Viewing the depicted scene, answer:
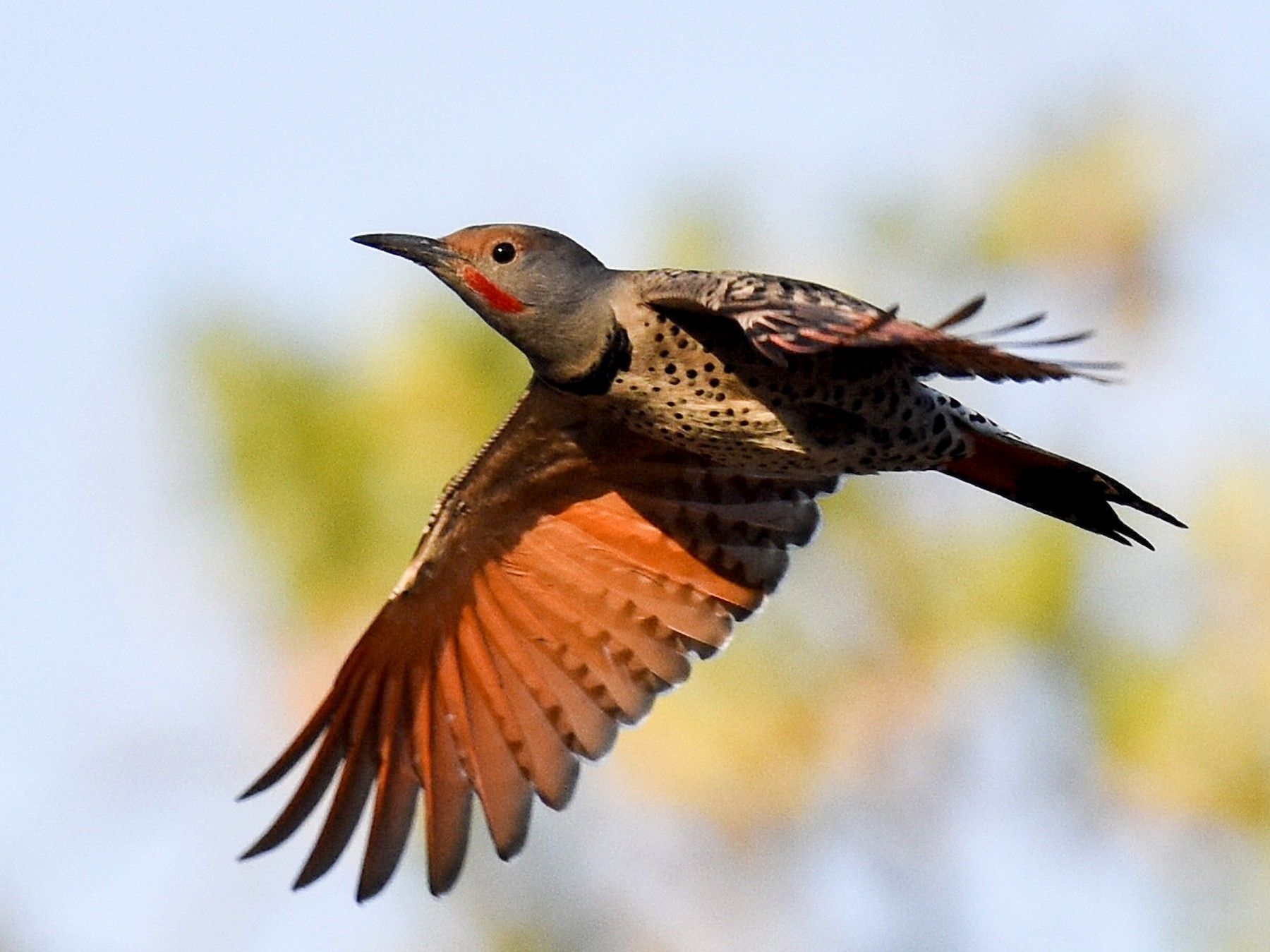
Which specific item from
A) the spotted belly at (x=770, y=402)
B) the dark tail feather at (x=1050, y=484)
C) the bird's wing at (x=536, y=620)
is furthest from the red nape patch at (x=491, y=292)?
the dark tail feather at (x=1050, y=484)

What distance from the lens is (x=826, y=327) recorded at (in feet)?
19.1

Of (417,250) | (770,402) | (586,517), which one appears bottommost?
(586,517)

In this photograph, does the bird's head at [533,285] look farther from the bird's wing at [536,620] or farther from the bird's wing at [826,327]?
the bird's wing at [536,620]

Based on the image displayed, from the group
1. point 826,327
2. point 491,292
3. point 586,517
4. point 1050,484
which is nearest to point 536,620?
point 586,517

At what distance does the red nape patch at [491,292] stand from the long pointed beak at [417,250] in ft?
0.18

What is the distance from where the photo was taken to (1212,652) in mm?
10234

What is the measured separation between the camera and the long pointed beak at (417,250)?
6.69 m

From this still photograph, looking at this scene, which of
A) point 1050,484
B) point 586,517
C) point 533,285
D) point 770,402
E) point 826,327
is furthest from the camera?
point 586,517

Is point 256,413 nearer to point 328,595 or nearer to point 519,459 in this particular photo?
point 328,595

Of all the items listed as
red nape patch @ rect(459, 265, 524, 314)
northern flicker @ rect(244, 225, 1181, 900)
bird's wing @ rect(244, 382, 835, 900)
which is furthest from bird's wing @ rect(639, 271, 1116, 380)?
bird's wing @ rect(244, 382, 835, 900)

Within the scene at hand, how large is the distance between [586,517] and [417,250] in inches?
47.4

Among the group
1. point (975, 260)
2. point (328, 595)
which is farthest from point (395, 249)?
point (975, 260)

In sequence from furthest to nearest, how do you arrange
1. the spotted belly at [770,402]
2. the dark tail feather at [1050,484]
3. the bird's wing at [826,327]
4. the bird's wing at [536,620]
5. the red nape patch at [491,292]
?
1. the bird's wing at [536,620]
2. the dark tail feather at [1050,484]
3. the red nape patch at [491,292]
4. the spotted belly at [770,402]
5. the bird's wing at [826,327]

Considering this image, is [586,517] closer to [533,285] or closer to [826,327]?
[533,285]
